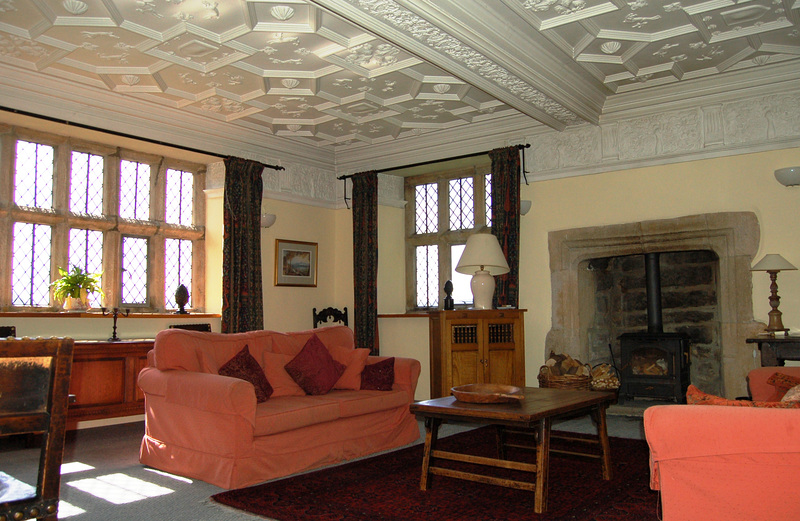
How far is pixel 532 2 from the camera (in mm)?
4617

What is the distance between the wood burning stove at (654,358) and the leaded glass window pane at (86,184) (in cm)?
589

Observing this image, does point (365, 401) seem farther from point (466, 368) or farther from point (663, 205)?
point (663, 205)

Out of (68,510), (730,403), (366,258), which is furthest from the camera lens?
(366,258)

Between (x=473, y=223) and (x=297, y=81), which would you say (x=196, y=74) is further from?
(x=473, y=223)

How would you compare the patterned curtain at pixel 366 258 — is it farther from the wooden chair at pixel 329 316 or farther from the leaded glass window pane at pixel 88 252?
the leaded glass window pane at pixel 88 252

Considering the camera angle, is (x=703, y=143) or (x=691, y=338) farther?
(x=691, y=338)

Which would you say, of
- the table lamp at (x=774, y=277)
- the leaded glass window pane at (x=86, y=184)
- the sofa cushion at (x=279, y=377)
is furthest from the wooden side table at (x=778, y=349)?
the leaded glass window pane at (x=86, y=184)

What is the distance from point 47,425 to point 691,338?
676 cm

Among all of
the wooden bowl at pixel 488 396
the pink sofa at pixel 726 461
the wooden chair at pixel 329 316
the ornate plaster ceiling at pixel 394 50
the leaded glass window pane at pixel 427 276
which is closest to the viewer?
the pink sofa at pixel 726 461

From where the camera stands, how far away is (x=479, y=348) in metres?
6.44

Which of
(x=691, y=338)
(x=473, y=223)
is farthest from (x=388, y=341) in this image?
(x=691, y=338)

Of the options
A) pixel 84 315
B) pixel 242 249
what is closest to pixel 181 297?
pixel 242 249

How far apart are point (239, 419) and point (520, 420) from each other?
171 cm

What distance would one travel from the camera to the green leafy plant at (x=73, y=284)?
20.8ft
